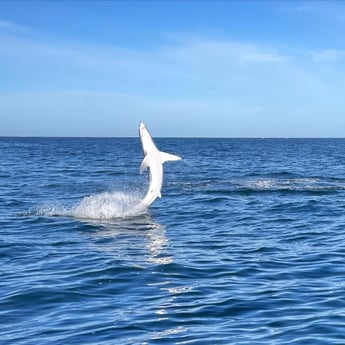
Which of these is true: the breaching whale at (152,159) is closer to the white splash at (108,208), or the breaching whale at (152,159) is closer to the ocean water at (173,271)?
the ocean water at (173,271)

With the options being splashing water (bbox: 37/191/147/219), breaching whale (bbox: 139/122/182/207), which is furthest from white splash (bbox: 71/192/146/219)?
breaching whale (bbox: 139/122/182/207)

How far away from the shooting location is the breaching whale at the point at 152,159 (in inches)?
747

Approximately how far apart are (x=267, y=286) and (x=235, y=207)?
12314 mm

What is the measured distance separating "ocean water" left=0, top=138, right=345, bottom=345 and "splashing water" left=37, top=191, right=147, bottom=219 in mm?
39

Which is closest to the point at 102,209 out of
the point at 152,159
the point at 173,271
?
the point at 152,159

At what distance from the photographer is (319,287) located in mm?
11703

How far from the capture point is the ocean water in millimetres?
9469

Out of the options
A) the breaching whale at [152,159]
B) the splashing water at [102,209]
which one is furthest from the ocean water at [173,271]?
the breaching whale at [152,159]

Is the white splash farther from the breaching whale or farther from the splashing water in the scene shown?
the breaching whale

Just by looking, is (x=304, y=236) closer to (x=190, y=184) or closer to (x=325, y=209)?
(x=325, y=209)

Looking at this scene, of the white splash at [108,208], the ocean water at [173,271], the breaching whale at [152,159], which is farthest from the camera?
the white splash at [108,208]

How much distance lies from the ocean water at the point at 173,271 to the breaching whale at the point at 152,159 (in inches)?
43.1

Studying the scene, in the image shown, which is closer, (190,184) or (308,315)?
(308,315)

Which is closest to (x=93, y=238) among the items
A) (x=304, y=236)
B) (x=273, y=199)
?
(x=304, y=236)
